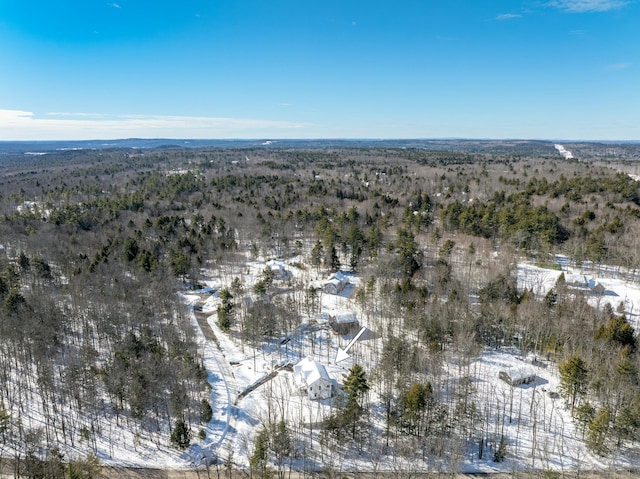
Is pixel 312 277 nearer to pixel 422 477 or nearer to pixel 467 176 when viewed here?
pixel 422 477

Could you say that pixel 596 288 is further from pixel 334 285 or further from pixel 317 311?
pixel 317 311

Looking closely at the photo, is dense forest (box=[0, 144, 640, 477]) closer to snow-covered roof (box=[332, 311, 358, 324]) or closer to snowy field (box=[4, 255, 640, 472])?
snowy field (box=[4, 255, 640, 472])

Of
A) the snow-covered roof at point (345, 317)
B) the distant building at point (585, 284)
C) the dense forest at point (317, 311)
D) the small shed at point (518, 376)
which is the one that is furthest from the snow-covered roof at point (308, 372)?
the distant building at point (585, 284)

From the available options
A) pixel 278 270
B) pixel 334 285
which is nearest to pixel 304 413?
pixel 334 285

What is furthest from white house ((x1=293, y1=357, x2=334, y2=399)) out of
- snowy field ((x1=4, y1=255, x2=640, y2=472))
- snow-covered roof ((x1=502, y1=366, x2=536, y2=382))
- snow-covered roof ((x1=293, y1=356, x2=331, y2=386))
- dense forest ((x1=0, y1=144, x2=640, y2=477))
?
snow-covered roof ((x1=502, y1=366, x2=536, y2=382))

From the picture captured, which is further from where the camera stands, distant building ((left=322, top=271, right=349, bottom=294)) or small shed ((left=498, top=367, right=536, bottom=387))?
distant building ((left=322, top=271, right=349, bottom=294))

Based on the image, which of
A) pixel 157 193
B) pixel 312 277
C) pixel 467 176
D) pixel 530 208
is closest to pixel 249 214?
pixel 312 277

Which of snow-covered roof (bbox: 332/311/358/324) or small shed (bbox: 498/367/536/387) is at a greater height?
snow-covered roof (bbox: 332/311/358/324)
